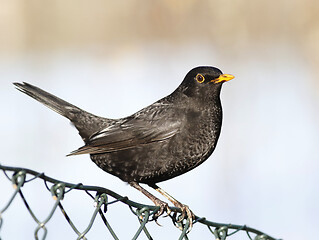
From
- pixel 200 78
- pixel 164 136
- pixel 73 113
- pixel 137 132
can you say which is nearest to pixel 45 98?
pixel 73 113

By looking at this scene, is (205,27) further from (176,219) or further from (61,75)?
(176,219)

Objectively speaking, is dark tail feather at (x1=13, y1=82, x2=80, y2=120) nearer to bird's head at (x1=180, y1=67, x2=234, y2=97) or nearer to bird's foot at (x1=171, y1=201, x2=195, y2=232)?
bird's head at (x1=180, y1=67, x2=234, y2=97)

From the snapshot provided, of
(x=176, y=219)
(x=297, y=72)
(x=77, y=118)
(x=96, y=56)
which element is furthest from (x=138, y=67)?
(x=176, y=219)

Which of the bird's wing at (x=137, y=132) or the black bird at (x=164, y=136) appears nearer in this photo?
the black bird at (x=164, y=136)

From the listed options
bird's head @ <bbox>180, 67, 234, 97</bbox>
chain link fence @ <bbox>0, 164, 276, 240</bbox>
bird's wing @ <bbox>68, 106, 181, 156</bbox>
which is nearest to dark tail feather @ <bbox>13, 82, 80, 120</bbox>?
bird's wing @ <bbox>68, 106, 181, 156</bbox>

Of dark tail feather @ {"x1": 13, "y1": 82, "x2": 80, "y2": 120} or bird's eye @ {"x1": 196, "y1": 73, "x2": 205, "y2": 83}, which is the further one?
dark tail feather @ {"x1": 13, "y1": 82, "x2": 80, "y2": 120}

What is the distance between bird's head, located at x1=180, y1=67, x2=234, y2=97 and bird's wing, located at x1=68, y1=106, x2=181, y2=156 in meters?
0.25

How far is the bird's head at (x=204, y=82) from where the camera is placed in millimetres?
5410

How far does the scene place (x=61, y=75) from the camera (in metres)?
9.76

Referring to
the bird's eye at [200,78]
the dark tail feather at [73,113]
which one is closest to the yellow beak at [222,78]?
Result: the bird's eye at [200,78]

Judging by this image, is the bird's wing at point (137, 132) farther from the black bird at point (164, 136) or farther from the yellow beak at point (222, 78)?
the yellow beak at point (222, 78)

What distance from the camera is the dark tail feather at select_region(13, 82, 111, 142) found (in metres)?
5.65

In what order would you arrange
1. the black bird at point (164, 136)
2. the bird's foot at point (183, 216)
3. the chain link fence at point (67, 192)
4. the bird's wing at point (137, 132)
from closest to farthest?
the chain link fence at point (67, 192)
the bird's foot at point (183, 216)
the black bird at point (164, 136)
the bird's wing at point (137, 132)

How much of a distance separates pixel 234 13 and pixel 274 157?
179cm
